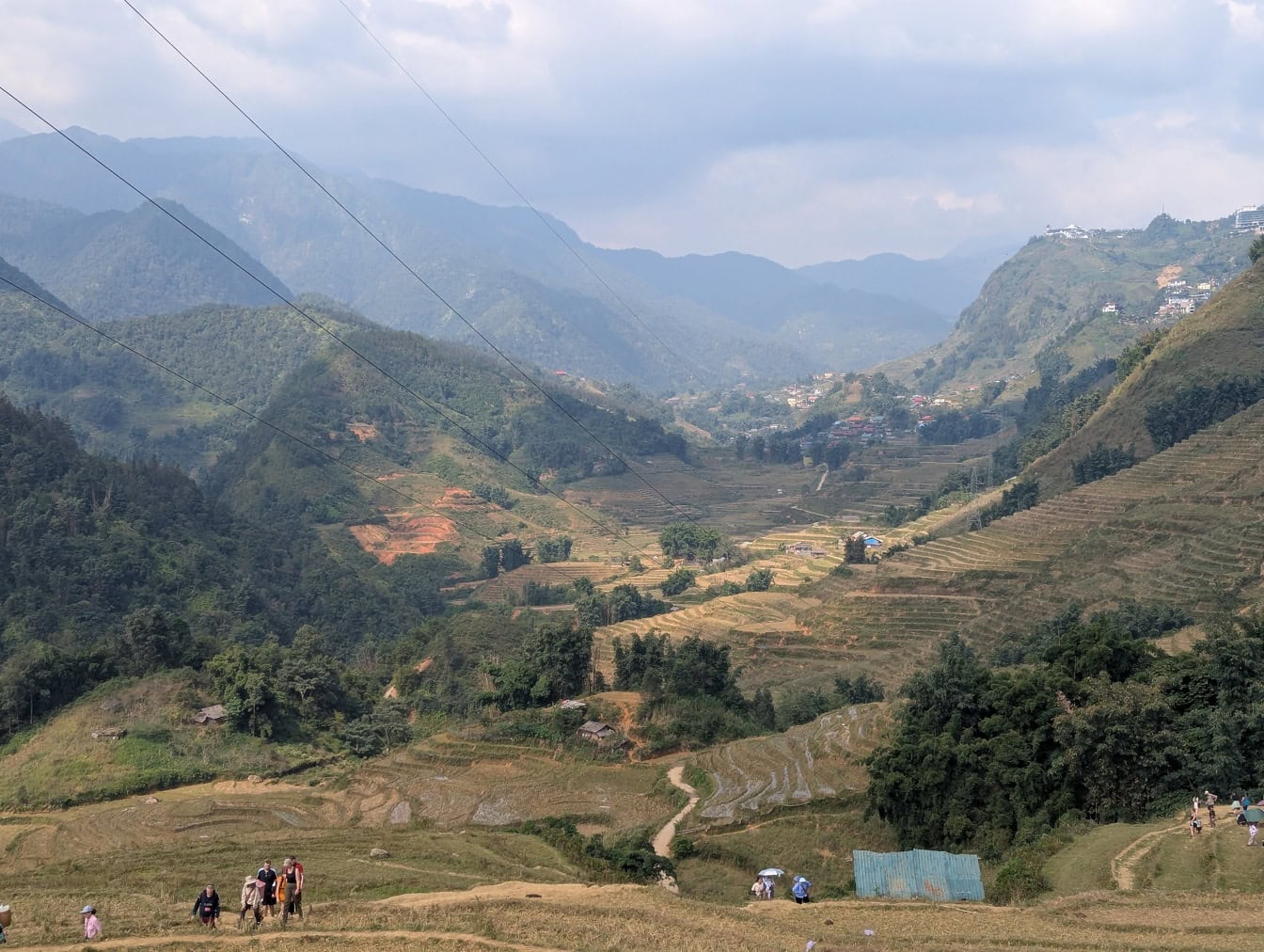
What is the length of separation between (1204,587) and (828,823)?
76.5 feet

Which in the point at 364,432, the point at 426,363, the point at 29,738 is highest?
the point at 426,363

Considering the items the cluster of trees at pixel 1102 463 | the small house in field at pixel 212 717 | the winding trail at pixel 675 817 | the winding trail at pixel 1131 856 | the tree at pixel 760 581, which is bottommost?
the winding trail at pixel 675 817

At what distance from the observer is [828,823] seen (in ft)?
102

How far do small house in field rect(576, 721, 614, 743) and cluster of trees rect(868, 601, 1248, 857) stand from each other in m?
11.8

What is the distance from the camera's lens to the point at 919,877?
867 inches

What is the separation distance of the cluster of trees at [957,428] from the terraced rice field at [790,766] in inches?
4553

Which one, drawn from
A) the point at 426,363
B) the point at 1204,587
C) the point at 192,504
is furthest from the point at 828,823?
the point at 426,363

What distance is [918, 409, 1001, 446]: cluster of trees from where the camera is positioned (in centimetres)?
15075

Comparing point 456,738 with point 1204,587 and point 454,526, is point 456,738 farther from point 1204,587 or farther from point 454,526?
point 454,526

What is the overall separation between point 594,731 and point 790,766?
23.7 feet

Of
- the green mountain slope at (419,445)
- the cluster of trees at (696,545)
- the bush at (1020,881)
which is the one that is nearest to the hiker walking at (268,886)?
the bush at (1020,881)

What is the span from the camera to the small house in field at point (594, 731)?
3959cm

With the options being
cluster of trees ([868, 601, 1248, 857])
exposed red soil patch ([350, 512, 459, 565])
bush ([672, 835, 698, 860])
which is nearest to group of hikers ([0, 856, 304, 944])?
bush ([672, 835, 698, 860])

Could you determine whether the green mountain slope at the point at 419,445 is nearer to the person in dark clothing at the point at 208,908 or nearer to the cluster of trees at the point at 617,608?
the cluster of trees at the point at 617,608
